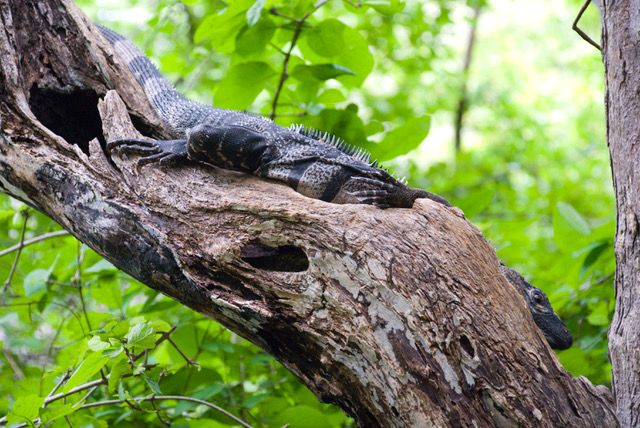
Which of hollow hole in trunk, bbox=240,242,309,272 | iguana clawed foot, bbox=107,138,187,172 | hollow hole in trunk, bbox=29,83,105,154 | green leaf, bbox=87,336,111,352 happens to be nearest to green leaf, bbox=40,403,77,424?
green leaf, bbox=87,336,111,352

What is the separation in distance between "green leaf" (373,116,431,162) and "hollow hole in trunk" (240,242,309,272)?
1.59m

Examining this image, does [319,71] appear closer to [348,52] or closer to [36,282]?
[348,52]

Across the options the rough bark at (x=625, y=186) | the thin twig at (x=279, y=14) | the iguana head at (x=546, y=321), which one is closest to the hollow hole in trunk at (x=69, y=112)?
the thin twig at (x=279, y=14)

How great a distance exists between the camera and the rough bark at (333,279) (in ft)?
8.10

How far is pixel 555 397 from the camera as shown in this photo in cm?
257

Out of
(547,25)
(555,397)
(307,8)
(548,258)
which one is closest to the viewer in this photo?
(555,397)

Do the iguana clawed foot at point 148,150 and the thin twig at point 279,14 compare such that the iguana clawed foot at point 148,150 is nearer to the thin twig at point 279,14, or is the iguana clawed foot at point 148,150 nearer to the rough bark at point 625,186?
the thin twig at point 279,14

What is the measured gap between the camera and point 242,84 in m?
4.06

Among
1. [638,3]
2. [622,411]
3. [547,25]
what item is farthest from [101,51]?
[547,25]

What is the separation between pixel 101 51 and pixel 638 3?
11.4 feet

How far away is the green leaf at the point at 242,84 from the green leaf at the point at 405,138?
1052mm

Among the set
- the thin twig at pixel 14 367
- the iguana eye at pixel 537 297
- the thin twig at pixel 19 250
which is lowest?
the thin twig at pixel 14 367

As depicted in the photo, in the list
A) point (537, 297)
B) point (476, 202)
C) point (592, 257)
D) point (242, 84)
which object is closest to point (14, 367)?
point (242, 84)

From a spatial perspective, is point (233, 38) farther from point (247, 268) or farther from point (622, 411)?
point (622, 411)
